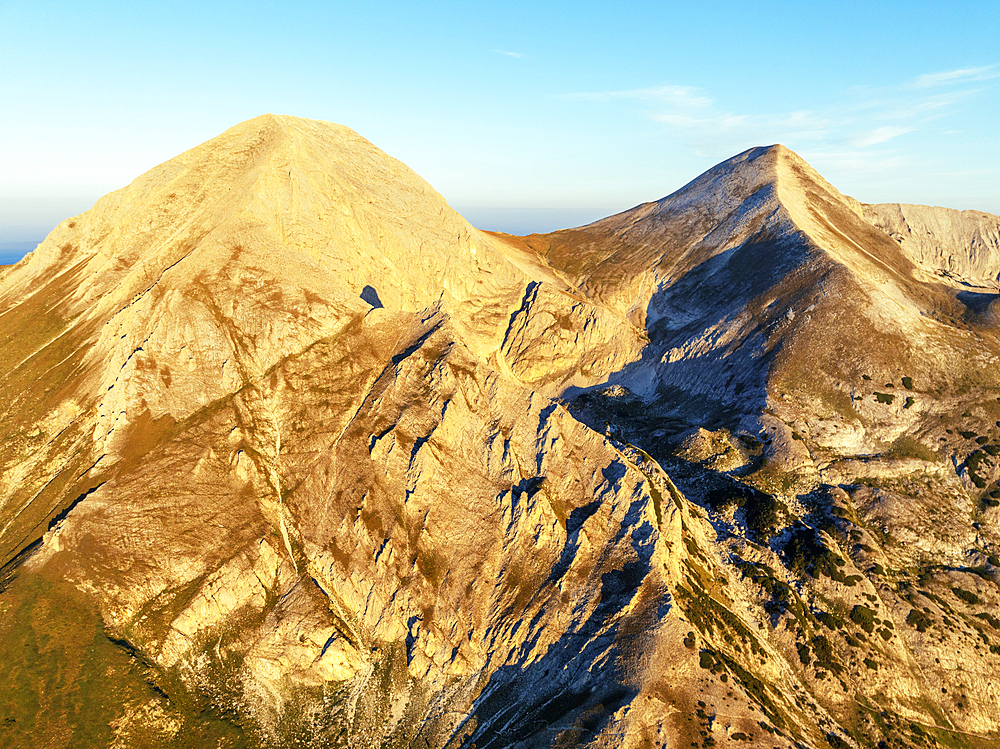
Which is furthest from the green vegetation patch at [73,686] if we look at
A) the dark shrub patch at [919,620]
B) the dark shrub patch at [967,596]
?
the dark shrub patch at [967,596]

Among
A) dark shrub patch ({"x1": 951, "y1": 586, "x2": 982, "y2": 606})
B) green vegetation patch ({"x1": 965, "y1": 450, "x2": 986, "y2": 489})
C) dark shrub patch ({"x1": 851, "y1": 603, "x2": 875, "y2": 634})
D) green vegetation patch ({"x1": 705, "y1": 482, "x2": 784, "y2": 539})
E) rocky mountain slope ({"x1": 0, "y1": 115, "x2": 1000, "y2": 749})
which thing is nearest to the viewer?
rocky mountain slope ({"x1": 0, "y1": 115, "x2": 1000, "y2": 749})

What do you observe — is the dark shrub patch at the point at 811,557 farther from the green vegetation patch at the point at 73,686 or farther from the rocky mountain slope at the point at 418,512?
the green vegetation patch at the point at 73,686

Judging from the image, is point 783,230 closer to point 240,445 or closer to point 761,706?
point 761,706

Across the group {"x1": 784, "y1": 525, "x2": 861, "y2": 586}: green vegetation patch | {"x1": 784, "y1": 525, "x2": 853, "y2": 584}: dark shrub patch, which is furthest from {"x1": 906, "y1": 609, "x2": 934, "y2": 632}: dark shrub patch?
{"x1": 784, "y1": 525, "x2": 853, "y2": 584}: dark shrub patch

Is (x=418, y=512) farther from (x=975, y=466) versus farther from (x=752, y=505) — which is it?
(x=975, y=466)

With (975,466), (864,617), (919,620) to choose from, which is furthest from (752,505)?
(975,466)

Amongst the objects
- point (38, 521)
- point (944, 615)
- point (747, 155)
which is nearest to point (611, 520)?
point (944, 615)

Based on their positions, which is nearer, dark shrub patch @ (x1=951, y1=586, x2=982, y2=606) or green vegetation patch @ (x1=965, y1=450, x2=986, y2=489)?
dark shrub patch @ (x1=951, y1=586, x2=982, y2=606)

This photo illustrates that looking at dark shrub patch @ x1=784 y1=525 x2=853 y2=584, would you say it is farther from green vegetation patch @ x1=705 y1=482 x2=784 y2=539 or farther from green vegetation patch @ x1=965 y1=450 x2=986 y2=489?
green vegetation patch @ x1=965 y1=450 x2=986 y2=489
